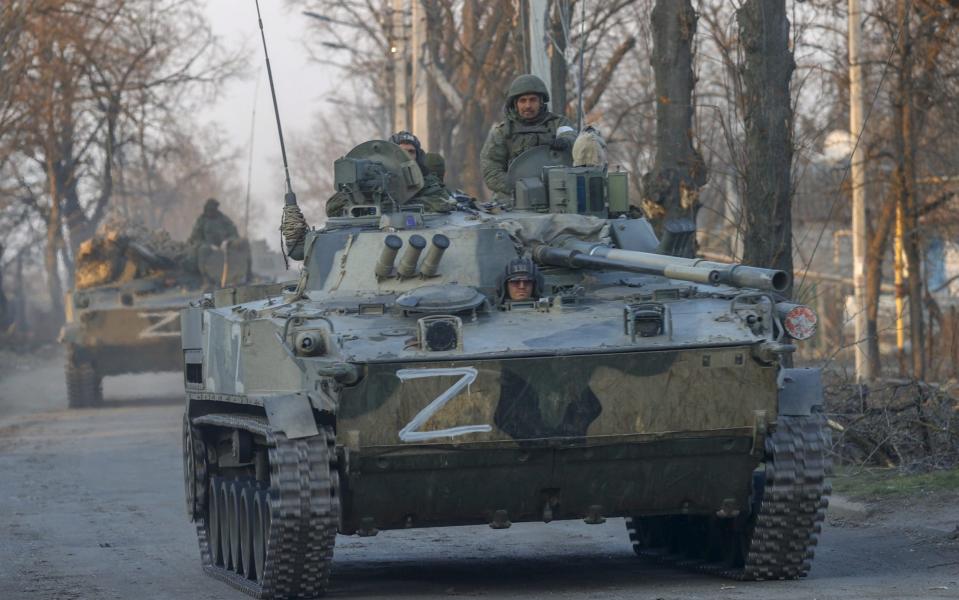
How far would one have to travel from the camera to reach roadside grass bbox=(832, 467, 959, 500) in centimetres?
1247

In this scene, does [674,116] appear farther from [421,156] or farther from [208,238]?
[208,238]

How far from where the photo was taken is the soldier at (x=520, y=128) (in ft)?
41.4

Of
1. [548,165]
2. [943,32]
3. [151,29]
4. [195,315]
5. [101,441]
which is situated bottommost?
[101,441]

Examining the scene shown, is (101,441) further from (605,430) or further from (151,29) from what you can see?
(151,29)

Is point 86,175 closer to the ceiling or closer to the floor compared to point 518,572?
closer to the ceiling

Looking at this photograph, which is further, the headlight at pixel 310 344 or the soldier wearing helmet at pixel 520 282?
the soldier wearing helmet at pixel 520 282

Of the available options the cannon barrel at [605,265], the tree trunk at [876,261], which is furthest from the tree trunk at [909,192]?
the cannon barrel at [605,265]

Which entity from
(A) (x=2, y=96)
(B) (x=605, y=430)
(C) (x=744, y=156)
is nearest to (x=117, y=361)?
(A) (x=2, y=96)

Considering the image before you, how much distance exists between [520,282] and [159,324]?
15.7 meters

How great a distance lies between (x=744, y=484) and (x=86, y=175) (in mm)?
37613

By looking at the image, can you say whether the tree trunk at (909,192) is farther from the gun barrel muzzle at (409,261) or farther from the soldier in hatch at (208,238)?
the gun barrel muzzle at (409,261)

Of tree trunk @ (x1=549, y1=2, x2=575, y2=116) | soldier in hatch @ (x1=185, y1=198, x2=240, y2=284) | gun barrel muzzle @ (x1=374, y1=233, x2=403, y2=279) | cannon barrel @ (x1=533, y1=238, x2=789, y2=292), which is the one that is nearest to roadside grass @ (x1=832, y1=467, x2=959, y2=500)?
cannon barrel @ (x1=533, y1=238, x2=789, y2=292)

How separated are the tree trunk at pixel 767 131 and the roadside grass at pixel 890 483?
69.9 inches

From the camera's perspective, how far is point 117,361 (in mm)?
25359
